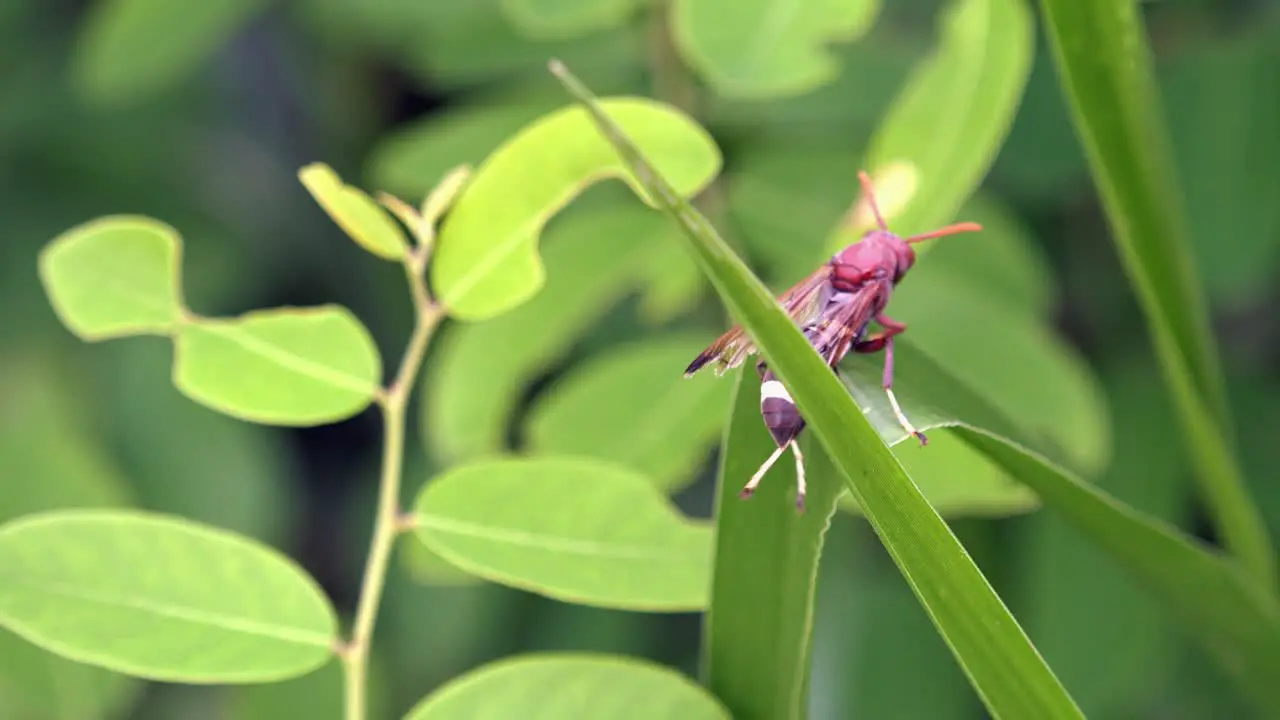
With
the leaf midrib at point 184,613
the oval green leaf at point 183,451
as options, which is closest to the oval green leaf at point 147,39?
the oval green leaf at point 183,451

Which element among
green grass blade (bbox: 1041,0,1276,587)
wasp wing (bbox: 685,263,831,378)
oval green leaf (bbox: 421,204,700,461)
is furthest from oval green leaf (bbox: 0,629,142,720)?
green grass blade (bbox: 1041,0,1276,587)

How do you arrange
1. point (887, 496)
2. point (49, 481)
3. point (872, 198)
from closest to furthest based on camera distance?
point (887, 496)
point (872, 198)
point (49, 481)

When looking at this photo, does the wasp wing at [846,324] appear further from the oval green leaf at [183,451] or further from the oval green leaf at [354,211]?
the oval green leaf at [183,451]

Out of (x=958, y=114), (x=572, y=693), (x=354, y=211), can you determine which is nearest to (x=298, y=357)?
(x=354, y=211)

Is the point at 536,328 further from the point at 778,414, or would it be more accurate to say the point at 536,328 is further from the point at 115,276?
the point at 778,414

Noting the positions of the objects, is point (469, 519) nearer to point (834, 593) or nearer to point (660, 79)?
Result: point (660, 79)

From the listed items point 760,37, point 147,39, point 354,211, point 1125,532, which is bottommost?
point 1125,532
